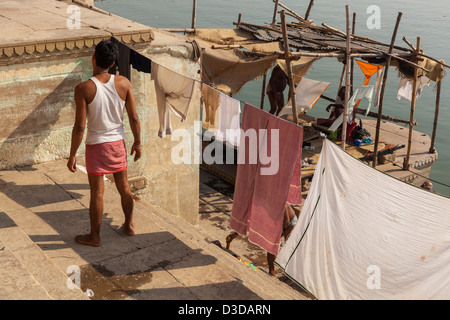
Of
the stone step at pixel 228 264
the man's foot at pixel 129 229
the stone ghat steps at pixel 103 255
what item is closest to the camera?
the stone ghat steps at pixel 103 255

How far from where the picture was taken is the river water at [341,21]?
24.8m

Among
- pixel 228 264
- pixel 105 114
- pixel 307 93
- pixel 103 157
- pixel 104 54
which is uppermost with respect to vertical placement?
pixel 104 54

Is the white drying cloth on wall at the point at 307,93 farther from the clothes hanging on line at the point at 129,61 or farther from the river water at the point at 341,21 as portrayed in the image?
the river water at the point at 341,21

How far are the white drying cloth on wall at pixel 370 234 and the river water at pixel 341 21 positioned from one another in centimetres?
1761

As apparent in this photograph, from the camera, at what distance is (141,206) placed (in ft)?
19.6

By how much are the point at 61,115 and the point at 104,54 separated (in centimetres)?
228

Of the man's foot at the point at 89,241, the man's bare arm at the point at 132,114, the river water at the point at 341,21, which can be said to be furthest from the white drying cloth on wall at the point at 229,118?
the river water at the point at 341,21

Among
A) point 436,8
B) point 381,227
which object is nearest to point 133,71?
point 381,227

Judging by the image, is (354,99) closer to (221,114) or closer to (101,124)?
(221,114)

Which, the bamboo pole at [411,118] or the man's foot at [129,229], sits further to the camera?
the bamboo pole at [411,118]

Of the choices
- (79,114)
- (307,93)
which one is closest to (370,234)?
(79,114)

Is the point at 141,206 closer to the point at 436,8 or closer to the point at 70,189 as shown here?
the point at 70,189

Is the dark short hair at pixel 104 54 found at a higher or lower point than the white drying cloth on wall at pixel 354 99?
higher

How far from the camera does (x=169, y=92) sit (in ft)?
20.8
